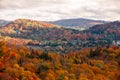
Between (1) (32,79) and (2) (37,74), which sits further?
(2) (37,74)

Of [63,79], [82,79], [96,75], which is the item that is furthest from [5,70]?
[96,75]

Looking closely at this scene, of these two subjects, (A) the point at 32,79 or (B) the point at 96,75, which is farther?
(B) the point at 96,75

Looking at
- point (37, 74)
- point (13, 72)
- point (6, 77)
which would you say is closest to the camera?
point (6, 77)

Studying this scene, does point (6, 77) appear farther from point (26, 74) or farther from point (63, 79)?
point (63, 79)

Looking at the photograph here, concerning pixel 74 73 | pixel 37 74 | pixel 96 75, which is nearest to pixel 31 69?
pixel 37 74

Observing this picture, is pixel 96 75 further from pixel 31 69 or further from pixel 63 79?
pixel 31 69

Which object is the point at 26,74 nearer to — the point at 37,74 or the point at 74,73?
the point at 37,74

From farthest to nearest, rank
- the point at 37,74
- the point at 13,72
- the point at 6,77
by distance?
1. the point at 37,74
2. the point at 13,72
3. the point at 6,77
